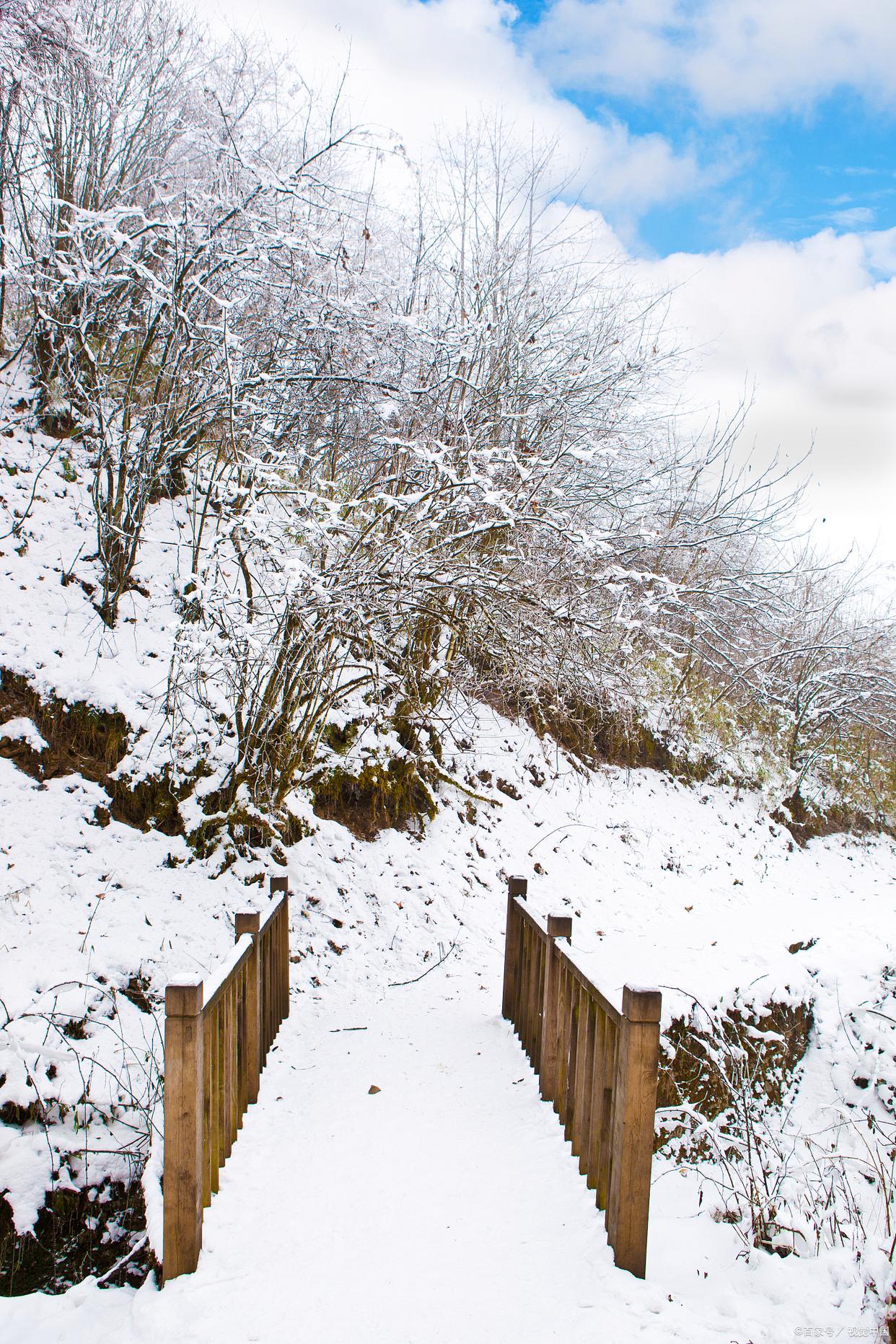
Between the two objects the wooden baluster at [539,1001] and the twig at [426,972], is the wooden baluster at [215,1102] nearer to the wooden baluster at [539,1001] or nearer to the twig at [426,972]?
the wooden baluster at [539,1001]

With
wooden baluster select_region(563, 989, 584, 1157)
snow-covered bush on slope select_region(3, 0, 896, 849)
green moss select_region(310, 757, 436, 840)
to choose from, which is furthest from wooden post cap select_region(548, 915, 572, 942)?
green moss select_region(310, 757, 436, 840)

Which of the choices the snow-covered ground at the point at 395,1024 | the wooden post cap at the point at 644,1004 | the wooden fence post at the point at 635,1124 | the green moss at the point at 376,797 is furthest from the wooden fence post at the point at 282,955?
the wooden post cap at the point at 644,1004

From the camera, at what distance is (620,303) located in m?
10.4

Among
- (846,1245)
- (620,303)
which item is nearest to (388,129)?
(620,303)

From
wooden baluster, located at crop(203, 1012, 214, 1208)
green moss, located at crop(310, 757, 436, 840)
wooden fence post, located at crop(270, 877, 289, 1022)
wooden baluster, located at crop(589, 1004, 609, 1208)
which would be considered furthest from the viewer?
green moss, located at crop(310, 757, 436, 840)

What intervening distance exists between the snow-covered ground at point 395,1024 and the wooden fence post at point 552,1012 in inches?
5.7

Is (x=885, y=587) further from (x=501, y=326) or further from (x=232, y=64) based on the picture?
(x=232, y=64)

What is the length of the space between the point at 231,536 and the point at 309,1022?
3649 mm

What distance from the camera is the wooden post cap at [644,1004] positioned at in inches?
108

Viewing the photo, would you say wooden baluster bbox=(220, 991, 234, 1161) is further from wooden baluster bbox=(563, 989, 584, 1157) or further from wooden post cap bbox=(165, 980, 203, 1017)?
wooden baluster bbox=(563, 989, 584, 1157)

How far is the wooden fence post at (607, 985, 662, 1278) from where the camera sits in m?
2.75

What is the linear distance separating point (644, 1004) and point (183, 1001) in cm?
164

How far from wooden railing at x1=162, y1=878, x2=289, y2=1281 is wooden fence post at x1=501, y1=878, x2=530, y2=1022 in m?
1.82

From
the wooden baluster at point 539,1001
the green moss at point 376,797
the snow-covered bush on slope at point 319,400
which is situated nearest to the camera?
the wooden baluster at point 539,1001
